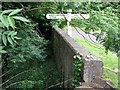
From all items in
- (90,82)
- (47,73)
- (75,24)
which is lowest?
(47,73)

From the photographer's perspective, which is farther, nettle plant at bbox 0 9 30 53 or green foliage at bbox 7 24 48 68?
green foliage at bbox 7 24 48 68

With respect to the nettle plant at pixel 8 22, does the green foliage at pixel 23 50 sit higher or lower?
lower

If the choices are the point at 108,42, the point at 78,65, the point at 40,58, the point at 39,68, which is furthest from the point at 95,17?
the point at 39,68

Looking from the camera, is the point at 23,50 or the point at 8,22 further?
the point at 23,50

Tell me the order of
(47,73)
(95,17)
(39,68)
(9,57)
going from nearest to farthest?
(95,17), (9,57), (47,73), (39,68)

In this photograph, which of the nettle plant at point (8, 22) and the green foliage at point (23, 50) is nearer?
the nettle plant at point (8, 22)

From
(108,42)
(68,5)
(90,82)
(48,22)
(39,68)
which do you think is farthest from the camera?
(48,22)

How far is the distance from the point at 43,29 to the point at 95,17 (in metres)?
5.86

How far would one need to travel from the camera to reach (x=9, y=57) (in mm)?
4512

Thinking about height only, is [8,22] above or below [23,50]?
above

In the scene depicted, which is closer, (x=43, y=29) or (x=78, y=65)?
(x=78, y=65)

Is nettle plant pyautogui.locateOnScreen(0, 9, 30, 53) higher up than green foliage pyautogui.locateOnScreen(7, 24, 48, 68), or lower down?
higher up

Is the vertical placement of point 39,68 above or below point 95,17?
below

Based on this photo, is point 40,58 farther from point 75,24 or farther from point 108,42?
point 108,42
